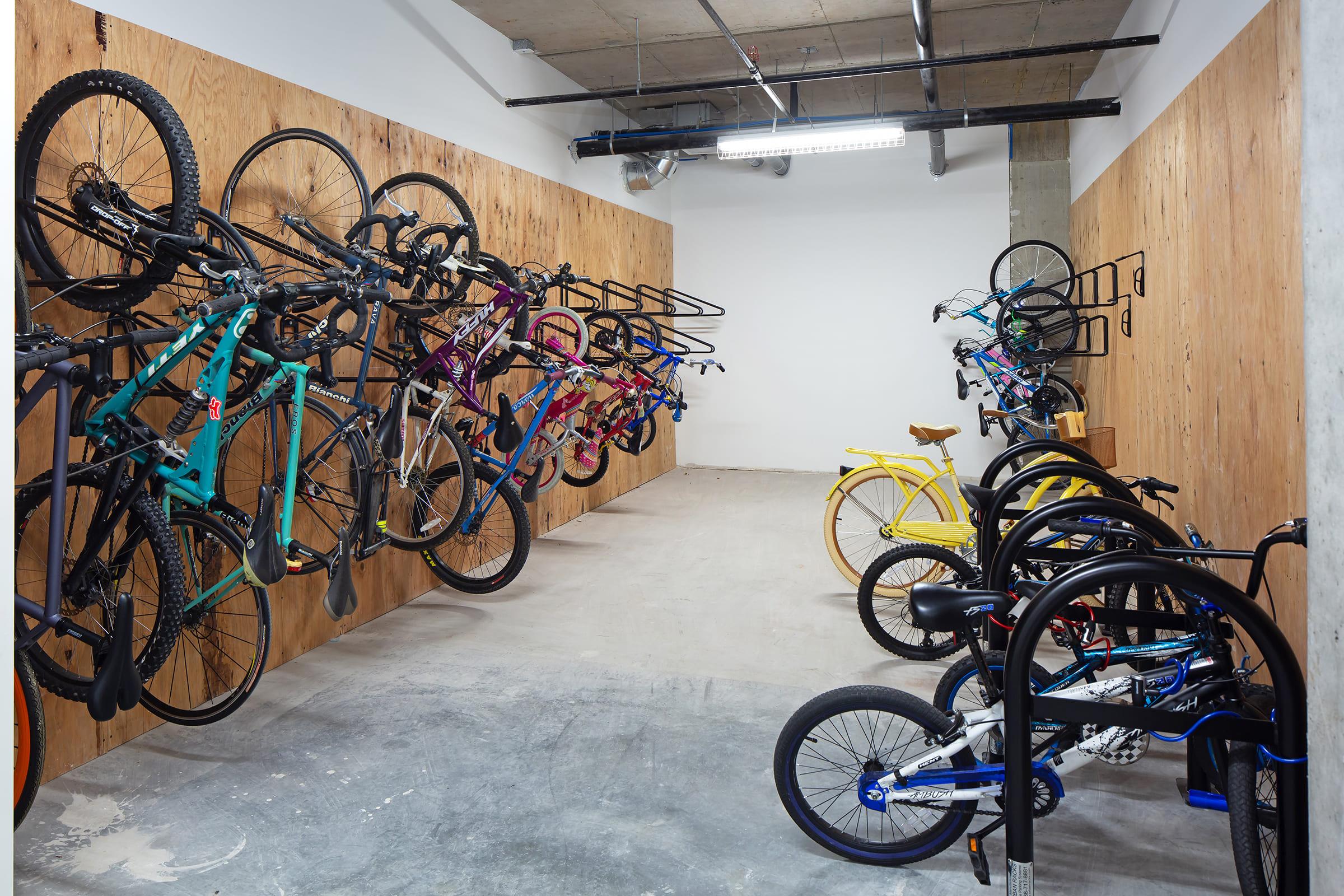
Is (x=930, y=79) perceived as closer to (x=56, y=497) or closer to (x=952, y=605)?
(x=952, y=605)

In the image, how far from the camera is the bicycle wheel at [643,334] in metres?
6.12

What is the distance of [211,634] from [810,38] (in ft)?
15.6

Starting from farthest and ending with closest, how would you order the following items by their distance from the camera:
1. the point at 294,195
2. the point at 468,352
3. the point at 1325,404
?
the point at 468,352 < the point at 294,195 < the point at 1325,404

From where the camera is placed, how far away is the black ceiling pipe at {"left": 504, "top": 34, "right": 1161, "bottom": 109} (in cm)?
465

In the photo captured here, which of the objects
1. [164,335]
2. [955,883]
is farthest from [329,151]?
[955,883]

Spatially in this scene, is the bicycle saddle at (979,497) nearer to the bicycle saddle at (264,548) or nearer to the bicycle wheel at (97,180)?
the bicycle saddle at (264,548)

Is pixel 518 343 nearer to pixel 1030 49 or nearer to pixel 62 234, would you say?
pixel 62 234

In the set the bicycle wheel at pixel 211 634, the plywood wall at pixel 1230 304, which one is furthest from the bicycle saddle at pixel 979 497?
the bicycle wheel at pixel 211 634

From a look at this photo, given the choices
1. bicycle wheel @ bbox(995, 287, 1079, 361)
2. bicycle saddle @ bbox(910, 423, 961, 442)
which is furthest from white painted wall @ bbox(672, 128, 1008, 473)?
bicycle saddle @ bbox(910, 423, 961, 442)

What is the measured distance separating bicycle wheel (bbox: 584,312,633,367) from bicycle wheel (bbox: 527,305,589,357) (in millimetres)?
127

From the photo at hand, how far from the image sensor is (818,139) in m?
5.82

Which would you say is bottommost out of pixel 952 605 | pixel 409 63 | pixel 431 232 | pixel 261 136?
pixel 952 605

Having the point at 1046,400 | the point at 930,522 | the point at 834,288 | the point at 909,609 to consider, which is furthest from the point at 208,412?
the point at 834,288

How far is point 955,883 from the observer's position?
2055 millimetres
